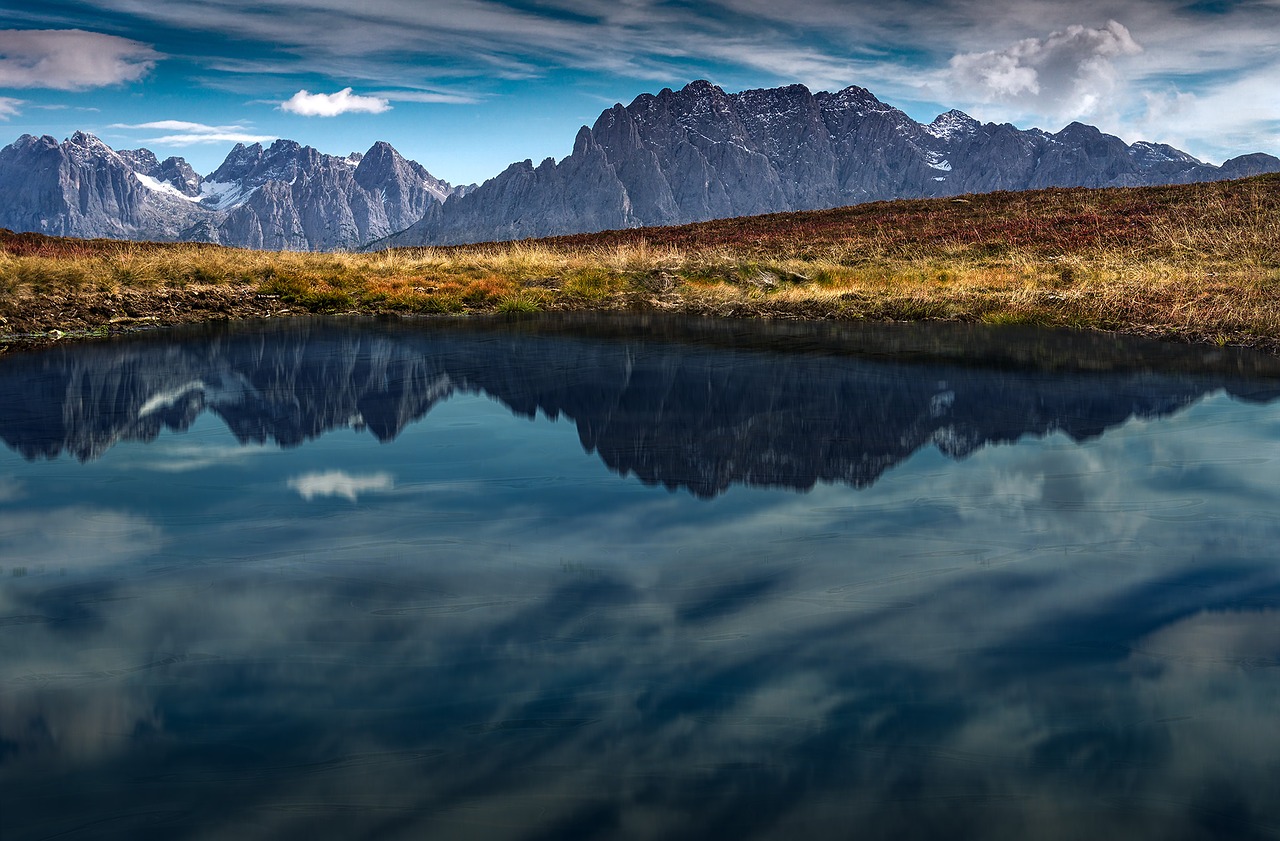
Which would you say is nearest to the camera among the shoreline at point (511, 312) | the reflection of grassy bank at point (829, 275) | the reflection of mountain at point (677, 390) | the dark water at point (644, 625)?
the dark water at point (644, 625)

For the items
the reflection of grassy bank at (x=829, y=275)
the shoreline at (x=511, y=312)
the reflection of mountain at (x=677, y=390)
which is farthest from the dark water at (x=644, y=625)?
the reflection of grassy bank at (x=829, y=275)

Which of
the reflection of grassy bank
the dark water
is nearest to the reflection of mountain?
the dark water

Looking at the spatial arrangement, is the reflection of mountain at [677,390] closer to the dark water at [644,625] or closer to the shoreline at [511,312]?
the dark water at [644,625]

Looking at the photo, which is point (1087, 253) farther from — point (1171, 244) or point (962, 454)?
point (962, 454)

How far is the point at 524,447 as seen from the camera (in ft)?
29.9

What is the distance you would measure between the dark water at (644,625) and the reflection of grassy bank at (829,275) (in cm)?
1163

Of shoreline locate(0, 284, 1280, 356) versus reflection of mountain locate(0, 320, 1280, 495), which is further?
shoreline locate(0, 284, 1280, 356)

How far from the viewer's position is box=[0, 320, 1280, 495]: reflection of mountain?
9.11 meters

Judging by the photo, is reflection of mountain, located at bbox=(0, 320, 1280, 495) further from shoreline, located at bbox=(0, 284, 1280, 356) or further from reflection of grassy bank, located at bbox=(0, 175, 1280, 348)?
reflection of grassy bank, located at bbox=(0, 175, 1280, 348)

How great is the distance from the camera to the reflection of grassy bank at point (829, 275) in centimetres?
2055

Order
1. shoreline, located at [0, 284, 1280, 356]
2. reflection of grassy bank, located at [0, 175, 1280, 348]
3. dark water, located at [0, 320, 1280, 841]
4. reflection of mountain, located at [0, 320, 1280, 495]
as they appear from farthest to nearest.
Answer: reflection of grassy bank, located at [0, 175, 1280, 348] → shoreline, located at [0, 284, 1280, 356] → reflection of mountain, located at [0, 320, 1280, 495] → dark water, located at [0, 320, 1280, 841]

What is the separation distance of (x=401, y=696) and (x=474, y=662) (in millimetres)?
426

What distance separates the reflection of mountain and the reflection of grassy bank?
11.8ft

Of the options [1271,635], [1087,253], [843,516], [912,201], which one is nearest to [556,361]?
[843,516]
